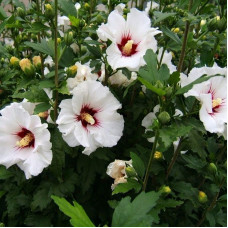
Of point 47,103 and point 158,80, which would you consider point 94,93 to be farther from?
point 158,80

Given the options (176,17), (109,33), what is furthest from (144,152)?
(176,17)

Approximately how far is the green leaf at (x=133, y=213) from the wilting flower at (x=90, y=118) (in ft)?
1.03

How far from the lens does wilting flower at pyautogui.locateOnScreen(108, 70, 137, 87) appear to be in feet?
4.12

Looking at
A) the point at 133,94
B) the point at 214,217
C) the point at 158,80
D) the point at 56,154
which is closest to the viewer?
the point at 158,80

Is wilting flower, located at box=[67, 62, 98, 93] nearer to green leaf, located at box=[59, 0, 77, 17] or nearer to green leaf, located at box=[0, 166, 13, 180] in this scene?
green leaf, located at box=[59, 0, 77, 17]

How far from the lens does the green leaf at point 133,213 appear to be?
27.4 inches

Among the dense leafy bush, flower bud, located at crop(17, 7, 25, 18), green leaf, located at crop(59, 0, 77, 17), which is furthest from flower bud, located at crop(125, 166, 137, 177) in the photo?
flower bud, located at crop(17, 7, 25, 18)

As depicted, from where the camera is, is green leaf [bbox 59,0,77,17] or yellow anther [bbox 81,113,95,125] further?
green leaf [bbox 59,0,77,17]

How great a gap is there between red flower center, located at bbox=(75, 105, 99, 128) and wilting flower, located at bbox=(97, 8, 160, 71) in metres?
0.18

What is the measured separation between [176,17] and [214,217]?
2.64ft

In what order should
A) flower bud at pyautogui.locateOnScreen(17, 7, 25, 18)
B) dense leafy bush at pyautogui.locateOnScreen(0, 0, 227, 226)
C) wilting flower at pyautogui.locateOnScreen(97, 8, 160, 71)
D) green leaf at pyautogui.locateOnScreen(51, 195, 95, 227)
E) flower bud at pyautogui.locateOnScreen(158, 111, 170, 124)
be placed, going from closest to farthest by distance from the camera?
green leaf at pyautogui.locateOnScreen(51, 195, 95, 227) → flower bud at pyautogui.locateOnScreen(158, 111, 170, 124) → dense leafy bush at pyautogui.locateOnScreen(0, 0, 227, 226) → wilting flower at pyautogui.locateOnScreen(97, 8, 160, 71) → flower bud at pyautogui.locateOnScreen(17, 7, 25, 18)

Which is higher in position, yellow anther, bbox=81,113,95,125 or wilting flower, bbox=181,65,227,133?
wilting flower, bbox=181,65,227,133

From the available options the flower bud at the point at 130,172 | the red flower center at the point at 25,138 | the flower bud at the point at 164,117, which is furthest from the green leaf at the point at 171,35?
the red flower center at the point at 25,138

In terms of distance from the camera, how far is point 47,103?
1.12 meters
